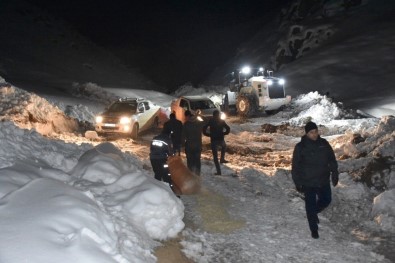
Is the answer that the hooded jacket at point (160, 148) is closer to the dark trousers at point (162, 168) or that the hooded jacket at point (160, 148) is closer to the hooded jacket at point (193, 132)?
the dark trousers at point (162, 168)

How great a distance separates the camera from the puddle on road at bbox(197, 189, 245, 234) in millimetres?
7258

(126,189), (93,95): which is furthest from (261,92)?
(126,189)

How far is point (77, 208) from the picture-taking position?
213 inches

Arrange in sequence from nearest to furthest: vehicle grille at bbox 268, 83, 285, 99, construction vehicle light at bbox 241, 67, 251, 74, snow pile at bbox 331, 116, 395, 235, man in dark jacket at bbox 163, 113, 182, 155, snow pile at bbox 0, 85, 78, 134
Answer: snow pile at bbox 331, 116, 395, 235 → man in dark jacket at bbox 163, 113, 182, 155 → snow pile at bbox 0, 85, 78, 134 → vehicle grille at bbox 268, 83, 285, 99 → construction vehicle light at bbox 241, 67, 251, 74

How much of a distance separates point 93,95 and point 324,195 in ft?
76.2

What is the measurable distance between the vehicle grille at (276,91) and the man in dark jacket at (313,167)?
1650cm

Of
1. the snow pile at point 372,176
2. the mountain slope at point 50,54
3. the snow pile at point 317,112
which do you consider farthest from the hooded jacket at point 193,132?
the mountain slope at point 50,54

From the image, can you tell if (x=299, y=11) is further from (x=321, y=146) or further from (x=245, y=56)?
(x=321, y=146)

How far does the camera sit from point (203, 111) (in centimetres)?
1898

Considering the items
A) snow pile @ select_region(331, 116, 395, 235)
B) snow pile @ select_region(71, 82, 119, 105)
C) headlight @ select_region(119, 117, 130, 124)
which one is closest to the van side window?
headlight @ select_region(119, 117, 130, 124)

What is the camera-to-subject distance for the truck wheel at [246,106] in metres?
23.1

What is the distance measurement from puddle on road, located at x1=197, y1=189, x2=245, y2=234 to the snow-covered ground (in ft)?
0.07

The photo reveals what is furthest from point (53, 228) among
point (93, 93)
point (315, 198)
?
point (93, 93)

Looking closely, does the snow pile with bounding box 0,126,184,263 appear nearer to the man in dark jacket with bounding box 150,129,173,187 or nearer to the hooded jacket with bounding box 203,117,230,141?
the man in dark jacket with bounding box 150,129,173,187
